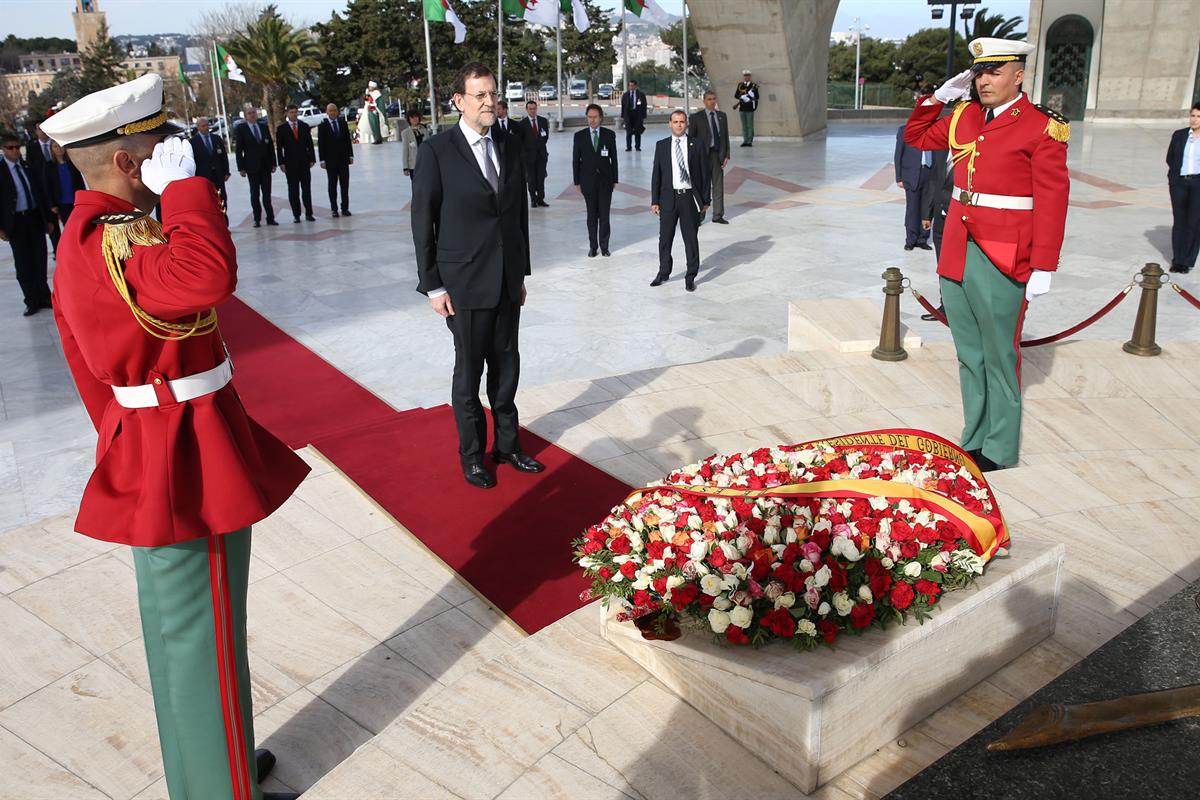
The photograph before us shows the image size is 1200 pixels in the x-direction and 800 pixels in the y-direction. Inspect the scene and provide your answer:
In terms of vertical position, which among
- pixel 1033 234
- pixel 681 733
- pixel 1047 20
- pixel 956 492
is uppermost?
pixel 1047 20

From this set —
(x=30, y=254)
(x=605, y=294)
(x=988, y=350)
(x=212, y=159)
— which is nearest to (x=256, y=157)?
(x=212, y=159)

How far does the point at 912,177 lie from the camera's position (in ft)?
36.9

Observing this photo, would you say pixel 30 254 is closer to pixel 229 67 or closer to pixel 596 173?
pixel 596 173

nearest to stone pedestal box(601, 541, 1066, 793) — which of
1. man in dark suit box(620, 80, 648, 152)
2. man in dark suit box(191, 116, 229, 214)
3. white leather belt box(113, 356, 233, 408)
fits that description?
white leather belt box(113, 356, 233, 408)

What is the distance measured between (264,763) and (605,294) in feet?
24.2

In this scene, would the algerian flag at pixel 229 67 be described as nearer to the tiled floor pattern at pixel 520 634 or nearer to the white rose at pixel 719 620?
the tiled floor pattern at pixel 520 634

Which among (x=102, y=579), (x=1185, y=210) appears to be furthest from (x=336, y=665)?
(x=1185, y=210)

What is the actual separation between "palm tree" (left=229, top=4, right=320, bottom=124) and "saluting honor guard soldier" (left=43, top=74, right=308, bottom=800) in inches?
1726

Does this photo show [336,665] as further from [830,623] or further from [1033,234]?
[1033,234]

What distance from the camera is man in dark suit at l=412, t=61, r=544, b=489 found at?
4.62 metres

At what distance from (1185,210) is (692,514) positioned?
9.08 metres

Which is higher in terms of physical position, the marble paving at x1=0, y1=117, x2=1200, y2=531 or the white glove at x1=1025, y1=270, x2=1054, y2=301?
the white glove at x1=1025, y1=270, x2=1054, y2=301

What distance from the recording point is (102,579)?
4281mm

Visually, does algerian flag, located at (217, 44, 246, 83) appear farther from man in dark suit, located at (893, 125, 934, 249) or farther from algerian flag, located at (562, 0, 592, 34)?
man in dark suit, located at (893, 125, 934, 249)
